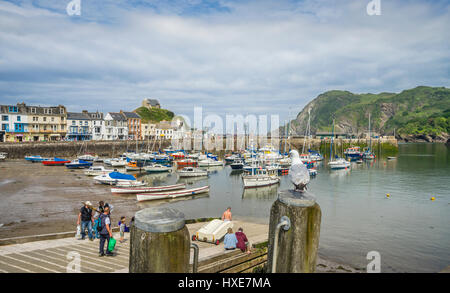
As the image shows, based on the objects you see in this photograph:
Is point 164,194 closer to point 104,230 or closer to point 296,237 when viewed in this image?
point 104,230

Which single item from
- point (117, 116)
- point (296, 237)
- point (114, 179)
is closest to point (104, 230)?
point (296, 237)

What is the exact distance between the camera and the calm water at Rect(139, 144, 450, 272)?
730 inches

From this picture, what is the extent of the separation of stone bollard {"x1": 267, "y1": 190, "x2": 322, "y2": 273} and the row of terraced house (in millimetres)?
89933

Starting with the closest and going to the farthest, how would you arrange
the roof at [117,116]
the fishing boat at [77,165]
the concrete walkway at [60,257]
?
the concrete walkway at [60,257]
the fishing boat at [77,165]
the roof at [117,116]

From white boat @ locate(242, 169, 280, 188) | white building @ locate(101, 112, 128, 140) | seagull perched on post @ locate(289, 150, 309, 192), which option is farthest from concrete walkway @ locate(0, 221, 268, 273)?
white building @ locate(101, 112, 128, 140)

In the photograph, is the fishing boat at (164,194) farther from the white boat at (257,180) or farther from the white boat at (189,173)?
the white boat at (189,173)

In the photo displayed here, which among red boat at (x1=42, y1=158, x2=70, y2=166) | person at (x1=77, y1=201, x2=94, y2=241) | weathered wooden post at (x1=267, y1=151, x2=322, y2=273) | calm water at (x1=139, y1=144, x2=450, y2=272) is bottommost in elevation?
calm water at (x1=139, y1=144, x2=450, y2=272)

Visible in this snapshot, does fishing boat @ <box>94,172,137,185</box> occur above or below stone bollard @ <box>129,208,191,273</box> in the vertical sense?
below

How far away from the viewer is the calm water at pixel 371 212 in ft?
60.8

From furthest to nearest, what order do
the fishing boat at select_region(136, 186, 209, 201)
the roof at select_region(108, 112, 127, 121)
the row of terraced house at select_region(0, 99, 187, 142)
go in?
the roof at select_region(108, 112, 127, 121), the row of terraced house at select_region(0, 99, 187, 142), the fishing boat at select_region(136, 186, 209, 201)

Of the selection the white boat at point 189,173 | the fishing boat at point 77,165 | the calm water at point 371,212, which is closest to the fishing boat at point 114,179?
the calm water at point 371,212

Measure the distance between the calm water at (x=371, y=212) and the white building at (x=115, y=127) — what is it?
54029 millimetres

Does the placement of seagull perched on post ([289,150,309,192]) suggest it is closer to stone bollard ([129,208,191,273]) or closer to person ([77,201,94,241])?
stone bollard ([129,208,191,273])
